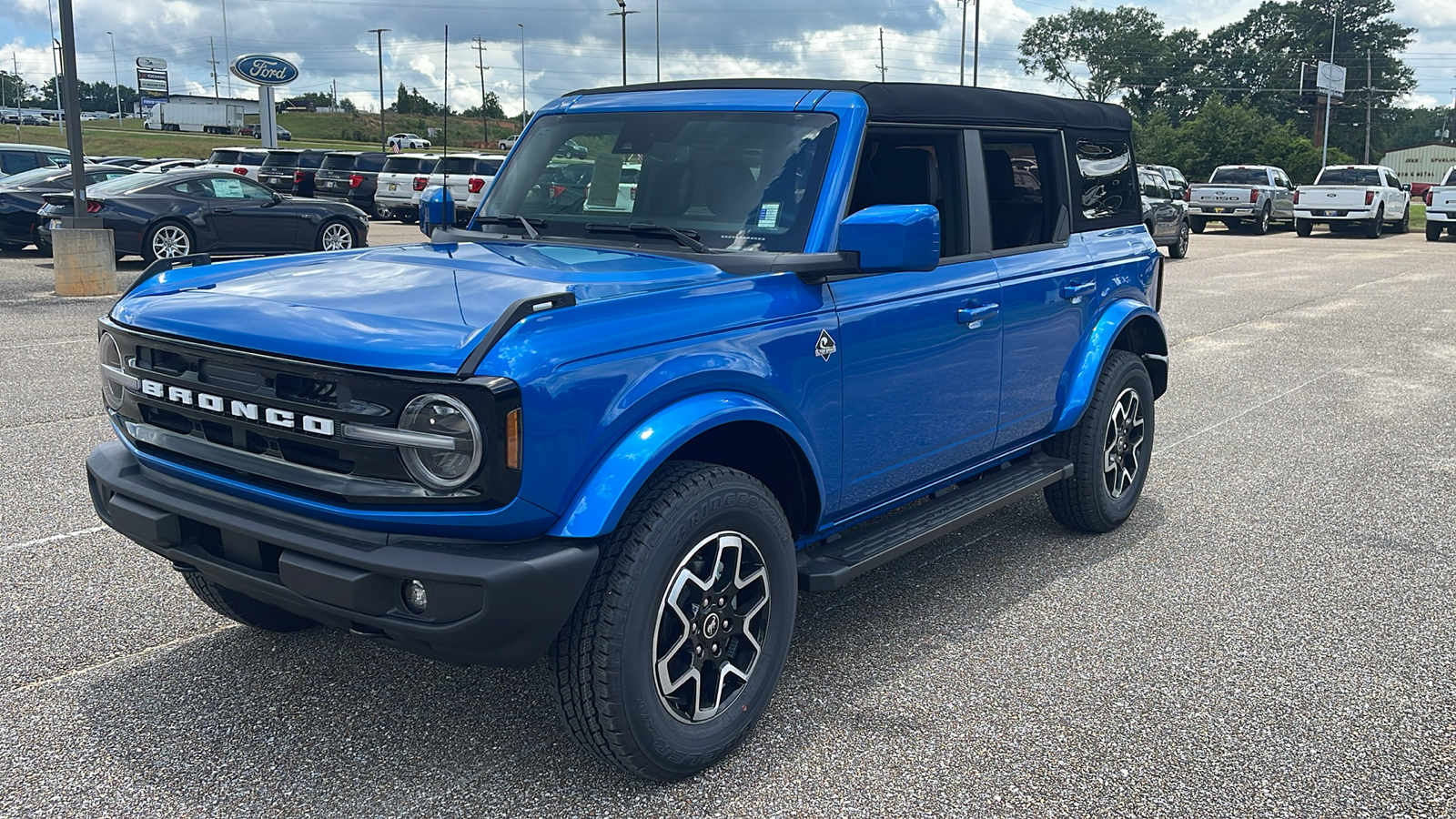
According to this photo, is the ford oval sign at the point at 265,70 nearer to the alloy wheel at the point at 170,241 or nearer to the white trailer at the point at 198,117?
the alloy wheel at the point at 170,241

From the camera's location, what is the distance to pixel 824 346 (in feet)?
11.8

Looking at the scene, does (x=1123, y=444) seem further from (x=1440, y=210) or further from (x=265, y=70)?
(x=265, y=70)

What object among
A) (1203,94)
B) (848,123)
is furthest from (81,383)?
(1203,94)

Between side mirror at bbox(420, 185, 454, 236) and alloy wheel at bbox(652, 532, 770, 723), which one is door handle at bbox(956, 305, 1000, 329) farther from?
side mirror at bbox(420, 185, 454, 236)

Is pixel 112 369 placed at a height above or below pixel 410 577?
above

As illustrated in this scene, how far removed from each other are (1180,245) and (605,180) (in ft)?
70.8

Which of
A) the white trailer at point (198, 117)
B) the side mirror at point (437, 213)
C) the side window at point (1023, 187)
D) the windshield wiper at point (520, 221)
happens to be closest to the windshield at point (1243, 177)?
the side window at point (1023, 187)

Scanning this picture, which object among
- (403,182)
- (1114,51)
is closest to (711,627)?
(403,182)

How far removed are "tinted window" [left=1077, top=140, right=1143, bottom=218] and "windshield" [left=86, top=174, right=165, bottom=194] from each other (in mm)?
15406

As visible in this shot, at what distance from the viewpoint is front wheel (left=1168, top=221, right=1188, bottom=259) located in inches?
908

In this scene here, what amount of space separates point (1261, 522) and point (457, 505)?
14.6ft

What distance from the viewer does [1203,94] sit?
103500mm

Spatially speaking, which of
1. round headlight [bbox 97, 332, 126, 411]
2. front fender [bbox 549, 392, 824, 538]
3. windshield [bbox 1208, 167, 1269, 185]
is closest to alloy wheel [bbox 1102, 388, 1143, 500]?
front fender [bbox 549, 392, 824, 538]

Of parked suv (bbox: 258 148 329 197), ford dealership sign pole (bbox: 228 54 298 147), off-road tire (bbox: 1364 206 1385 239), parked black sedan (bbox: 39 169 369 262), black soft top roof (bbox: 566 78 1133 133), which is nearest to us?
black soft top roof (bbox: 566 78 1133 133)
